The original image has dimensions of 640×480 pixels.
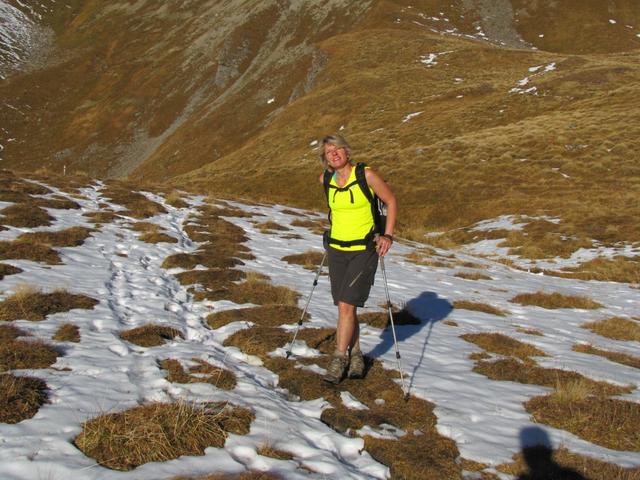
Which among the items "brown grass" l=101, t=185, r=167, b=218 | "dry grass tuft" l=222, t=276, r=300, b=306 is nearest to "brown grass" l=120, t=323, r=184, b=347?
"dry grass tuft" l=222, t=276, r=300, b=306

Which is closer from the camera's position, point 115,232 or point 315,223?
point 115,232

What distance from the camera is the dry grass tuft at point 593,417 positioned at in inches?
225

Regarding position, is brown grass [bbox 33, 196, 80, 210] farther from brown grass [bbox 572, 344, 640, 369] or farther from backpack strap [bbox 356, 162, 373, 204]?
brown grass [bbox 572, 344, 640, 369]

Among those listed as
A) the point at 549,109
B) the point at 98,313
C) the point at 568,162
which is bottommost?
the point at 98,313

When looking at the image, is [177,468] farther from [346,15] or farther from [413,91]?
[346,15]

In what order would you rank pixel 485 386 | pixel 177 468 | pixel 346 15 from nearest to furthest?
pixel 177 468 → pixel 485 386 → pixel 346 15

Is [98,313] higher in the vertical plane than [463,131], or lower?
lower

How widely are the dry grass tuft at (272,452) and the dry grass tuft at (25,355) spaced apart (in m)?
3.35

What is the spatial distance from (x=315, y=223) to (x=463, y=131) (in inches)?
1322

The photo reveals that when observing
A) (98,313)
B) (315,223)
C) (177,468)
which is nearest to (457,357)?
(177,468)

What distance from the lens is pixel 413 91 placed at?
224 ft

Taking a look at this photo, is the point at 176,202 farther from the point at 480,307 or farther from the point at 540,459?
the point at 540,459

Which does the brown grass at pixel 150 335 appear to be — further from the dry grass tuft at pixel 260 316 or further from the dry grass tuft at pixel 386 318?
the dry grass tuft at pixel 386 318

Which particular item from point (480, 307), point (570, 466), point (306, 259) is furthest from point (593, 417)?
point (306, 259)
